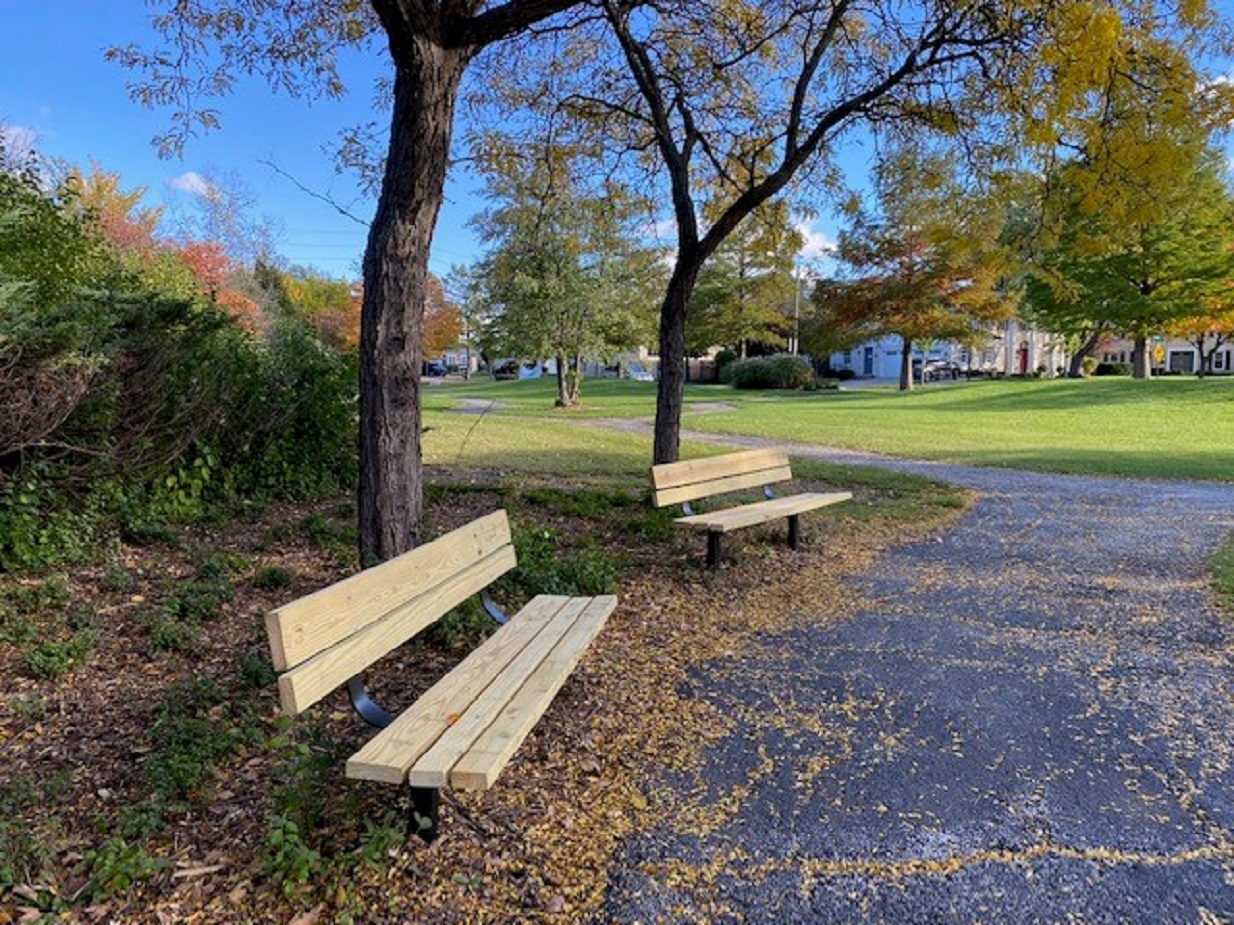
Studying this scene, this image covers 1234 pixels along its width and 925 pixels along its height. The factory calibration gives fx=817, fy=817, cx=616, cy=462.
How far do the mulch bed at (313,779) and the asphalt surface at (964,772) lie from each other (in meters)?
0.20

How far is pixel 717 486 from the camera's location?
6504 millimetres

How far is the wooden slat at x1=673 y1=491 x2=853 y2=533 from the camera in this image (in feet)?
18.5

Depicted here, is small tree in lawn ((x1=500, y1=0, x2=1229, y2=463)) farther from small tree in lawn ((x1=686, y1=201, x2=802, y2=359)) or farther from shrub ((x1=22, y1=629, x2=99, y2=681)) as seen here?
small tree in lawn ((x1=686, y1=201, x2=802, y2=359))

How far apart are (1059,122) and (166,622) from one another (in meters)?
7.14

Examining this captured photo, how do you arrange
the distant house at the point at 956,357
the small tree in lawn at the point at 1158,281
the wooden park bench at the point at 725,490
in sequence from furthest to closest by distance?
1. the distant house at the point at 956,357
2. the small tree in lawn at the point at 1158,281
3. the wooden park bench at the point at 725,490

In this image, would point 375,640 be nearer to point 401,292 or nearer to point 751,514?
point 401,292

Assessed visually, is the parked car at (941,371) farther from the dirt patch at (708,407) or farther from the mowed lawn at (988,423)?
the dirt patch at (708,407)

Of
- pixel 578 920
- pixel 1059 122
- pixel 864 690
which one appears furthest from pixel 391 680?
pixel 1059 122

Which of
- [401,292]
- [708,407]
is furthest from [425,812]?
[708,407]

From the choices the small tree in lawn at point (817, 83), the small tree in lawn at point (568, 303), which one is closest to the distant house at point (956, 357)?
the small tree in lawn at point (568, 303)

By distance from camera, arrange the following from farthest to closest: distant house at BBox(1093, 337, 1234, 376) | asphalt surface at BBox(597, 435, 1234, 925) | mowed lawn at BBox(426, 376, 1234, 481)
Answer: distant house at BBox(1093, 337, 1234, 376) < mowed lawn at BBox(426, 376, 1234, 481) < asphalt surface at BBox(597, 435, 1234, 925)

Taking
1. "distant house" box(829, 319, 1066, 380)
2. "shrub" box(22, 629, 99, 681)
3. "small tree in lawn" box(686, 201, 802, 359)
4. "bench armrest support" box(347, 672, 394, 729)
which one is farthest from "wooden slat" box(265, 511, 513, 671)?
"distant house" box(829, 319, 1066, 380)

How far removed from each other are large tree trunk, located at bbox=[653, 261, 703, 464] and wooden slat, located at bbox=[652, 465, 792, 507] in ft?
2.61

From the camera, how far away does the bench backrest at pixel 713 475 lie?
5969 millimetres
